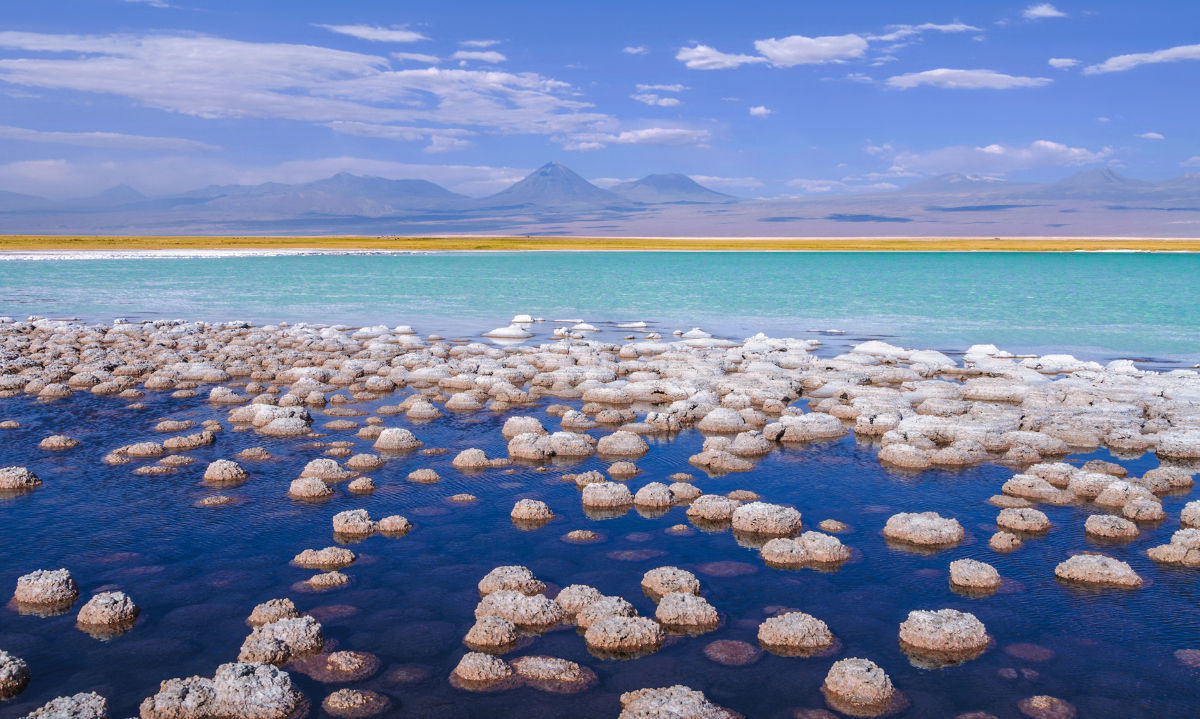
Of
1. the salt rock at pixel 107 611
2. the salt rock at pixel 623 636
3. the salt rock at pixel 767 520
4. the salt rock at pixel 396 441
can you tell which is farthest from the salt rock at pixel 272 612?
the salt rock at pixel 396 441

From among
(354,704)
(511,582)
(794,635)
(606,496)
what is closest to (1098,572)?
(794,635)

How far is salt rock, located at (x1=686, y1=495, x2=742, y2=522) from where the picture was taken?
1349 centimetres

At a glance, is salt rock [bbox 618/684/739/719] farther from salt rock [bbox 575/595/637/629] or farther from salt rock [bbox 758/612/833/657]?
salt rock [bbox 575/595/637/629]

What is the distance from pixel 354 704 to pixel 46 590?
4807 millimetres

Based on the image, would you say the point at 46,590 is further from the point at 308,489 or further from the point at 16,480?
the point at 16,480

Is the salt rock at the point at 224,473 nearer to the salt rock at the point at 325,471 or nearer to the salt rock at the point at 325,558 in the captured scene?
the salt rock at the point at 325,471

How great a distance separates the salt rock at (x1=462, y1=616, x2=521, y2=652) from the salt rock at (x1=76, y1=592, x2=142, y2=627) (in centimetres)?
394

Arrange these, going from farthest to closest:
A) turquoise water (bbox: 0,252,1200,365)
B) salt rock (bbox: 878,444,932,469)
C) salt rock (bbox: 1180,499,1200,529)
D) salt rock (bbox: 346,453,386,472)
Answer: turquoise water (bbox: 0,252,1200,365) < salt rock (bbox: 878,444,932,469) < salt rock (bbox: 346,453,386,472) < salt rock (bbox: 1180,499,1200,529)

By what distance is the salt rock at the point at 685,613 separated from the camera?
33.0ft

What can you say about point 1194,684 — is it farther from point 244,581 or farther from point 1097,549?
point 244,581

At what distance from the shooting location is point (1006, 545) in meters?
12.4

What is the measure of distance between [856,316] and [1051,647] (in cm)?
3889

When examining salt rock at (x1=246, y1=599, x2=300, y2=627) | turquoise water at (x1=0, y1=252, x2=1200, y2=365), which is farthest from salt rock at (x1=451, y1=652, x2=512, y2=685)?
turquoise water at (x1=0, y1=252, x2=1200, y2=365)

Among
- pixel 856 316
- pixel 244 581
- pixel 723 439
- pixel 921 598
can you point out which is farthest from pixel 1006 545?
pixel 856 316
